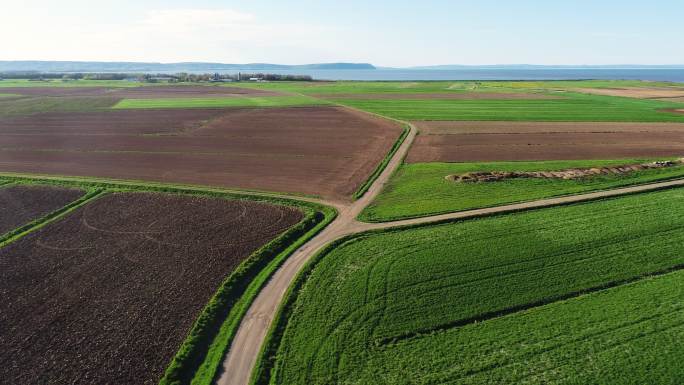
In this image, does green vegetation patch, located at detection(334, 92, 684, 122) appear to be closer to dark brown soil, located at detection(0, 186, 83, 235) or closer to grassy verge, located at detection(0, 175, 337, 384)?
grassy verge, located at detection(0, 175, 337, 384)

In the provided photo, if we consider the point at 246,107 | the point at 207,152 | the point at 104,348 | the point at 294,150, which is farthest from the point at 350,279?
the point at 246,107

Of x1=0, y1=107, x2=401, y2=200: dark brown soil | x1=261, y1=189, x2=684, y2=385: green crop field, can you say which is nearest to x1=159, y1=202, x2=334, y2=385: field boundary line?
x1=261, y1=189, x2=684, y2=385: green crop field

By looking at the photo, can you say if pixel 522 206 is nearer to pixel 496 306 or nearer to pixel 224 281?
pixel 496 306

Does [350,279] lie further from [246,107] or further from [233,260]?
[246,107]

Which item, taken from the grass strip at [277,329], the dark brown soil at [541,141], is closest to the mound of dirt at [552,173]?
the dark brown soil at [541,141]

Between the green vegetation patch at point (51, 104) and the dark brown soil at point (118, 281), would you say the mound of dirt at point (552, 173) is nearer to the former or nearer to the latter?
the dark brown soil at point (118, 281)

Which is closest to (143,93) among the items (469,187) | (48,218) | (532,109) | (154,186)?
(154,186)

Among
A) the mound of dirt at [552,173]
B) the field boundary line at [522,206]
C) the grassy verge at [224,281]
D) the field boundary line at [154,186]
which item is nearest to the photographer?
the grassy verge at [224,281]
